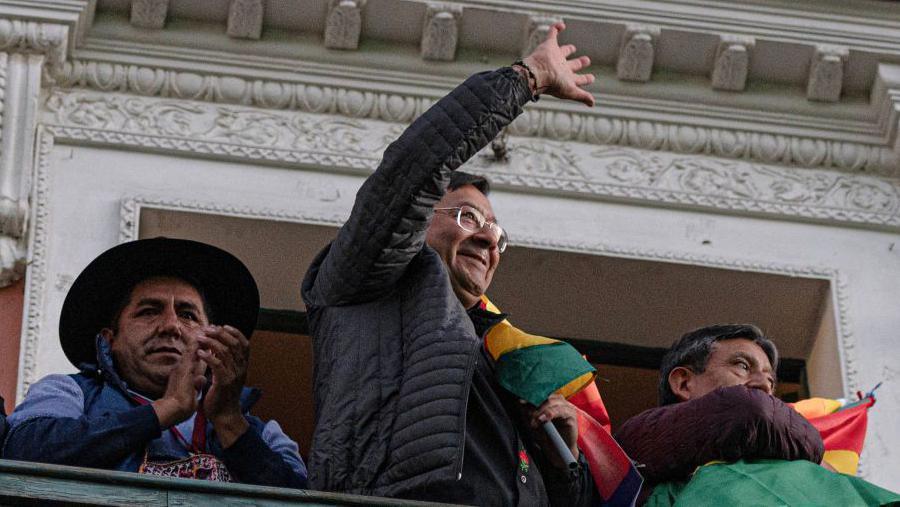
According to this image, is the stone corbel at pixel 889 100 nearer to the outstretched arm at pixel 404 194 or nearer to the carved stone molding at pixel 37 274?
the carved stone molding at pixel 37 274

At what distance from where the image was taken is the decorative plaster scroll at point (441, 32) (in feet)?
29.4

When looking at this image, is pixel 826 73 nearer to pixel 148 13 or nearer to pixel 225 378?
pixel 148 13

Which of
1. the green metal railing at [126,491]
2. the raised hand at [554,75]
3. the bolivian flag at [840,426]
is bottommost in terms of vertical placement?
the bolivian flag at [840,426]

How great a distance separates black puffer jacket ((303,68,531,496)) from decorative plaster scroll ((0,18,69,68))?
116 inches

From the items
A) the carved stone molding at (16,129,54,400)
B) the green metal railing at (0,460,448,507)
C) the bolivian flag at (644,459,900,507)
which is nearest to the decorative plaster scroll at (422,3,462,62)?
the carved stone molding at (16,129,54,400)

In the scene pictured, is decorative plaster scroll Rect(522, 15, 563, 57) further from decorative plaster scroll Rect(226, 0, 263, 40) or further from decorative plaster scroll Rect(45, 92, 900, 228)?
decorative plaster scroll Rect(226, 0, 263, 40)

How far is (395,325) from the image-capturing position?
5.78 m

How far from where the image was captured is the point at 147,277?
656cm

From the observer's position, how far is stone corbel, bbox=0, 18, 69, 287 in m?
8.16

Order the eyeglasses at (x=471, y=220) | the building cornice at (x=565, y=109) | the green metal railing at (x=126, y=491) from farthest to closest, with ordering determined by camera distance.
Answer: the building cornice at (x=565, y=109), the eyeglasses at (x=471, y=220), the green metal railing at (x=126, y=491)

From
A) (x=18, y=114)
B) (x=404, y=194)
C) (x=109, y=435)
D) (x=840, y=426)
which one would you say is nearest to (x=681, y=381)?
(x=840, y=426)

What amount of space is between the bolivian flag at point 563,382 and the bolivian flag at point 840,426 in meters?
1.04

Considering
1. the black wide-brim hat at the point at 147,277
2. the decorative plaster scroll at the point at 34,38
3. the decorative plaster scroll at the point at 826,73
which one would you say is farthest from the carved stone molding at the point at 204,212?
the decorative plaster scroll at the point at 826,73

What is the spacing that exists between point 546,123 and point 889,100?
4.35 ft
